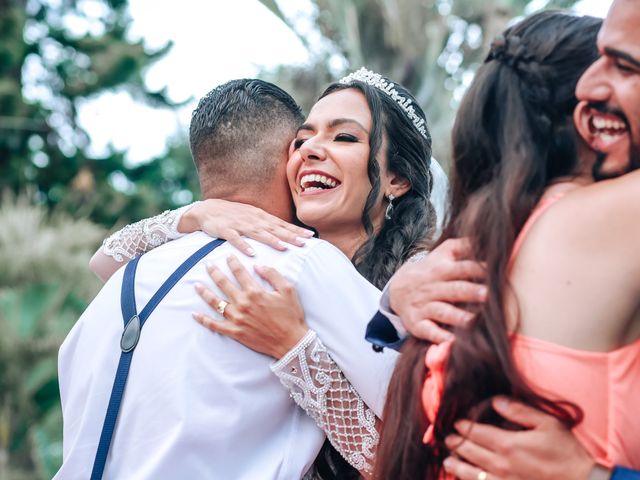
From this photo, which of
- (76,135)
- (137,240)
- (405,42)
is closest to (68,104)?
(76,135)

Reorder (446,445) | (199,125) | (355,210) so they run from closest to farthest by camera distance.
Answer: (446,445) < (199,125) < (355,210)

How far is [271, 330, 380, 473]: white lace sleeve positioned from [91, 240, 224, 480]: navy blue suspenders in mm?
423

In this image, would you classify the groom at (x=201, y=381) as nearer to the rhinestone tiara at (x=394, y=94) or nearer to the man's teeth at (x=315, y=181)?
the man's teeth at (x=315, y=181)

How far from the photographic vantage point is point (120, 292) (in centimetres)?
Result: 254

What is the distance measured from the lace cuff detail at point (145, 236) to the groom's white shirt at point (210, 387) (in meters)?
0.48

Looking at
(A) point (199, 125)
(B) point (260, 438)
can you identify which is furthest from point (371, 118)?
(B) point (260, 438)

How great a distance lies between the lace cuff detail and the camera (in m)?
2.99

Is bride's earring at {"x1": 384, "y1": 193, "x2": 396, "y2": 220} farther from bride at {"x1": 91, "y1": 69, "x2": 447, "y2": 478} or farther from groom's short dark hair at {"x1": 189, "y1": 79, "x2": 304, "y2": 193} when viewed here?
groom's short dark hair at {"x1": 189, "y1": 79, "x2": 304, "y2": 193}

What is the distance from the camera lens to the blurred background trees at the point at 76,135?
876 centimetres

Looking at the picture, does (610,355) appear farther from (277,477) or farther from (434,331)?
(277,477)

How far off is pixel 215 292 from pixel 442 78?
11.9 m

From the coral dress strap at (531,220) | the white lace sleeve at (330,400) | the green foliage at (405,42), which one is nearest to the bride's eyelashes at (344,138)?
the white lace sleeve at (330,400)

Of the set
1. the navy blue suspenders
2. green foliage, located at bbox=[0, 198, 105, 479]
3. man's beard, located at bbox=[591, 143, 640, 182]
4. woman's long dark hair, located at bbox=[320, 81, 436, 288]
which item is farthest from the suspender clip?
green foliage, located at bbox=[0, 198, 105, 479]

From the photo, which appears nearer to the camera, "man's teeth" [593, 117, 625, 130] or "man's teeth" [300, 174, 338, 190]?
"man's teeth" [593, 117, 625, 130]
